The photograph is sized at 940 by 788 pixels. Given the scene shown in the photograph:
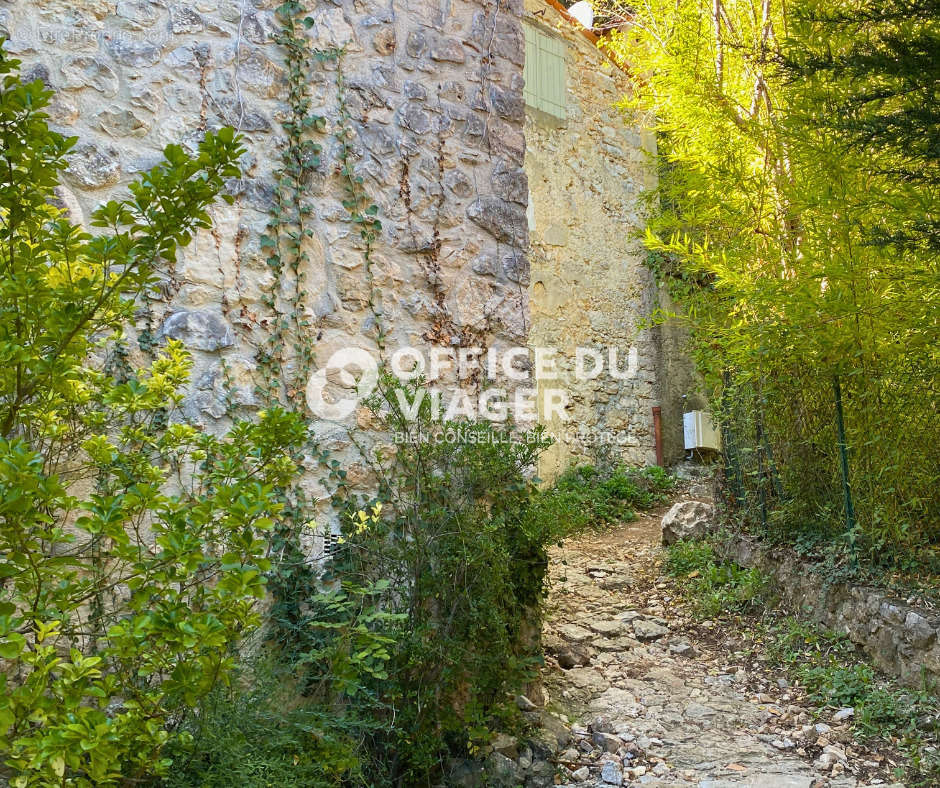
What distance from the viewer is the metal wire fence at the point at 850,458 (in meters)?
3.62

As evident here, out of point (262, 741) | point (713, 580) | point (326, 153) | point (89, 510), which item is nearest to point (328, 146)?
point (326, 153)

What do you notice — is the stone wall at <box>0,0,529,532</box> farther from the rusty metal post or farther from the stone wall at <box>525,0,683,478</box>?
the rusty metal post

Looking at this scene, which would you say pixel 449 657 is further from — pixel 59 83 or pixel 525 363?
pixel 59 83

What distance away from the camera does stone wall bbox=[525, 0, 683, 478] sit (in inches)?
288

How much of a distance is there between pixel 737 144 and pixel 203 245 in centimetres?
339

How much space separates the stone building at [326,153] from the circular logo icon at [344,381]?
4 cm

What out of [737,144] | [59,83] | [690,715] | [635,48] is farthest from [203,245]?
[635,48]

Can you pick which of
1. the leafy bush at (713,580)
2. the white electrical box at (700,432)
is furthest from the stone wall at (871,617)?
the white electrical box at (700,432)

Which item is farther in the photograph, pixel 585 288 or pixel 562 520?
pixel 585 288

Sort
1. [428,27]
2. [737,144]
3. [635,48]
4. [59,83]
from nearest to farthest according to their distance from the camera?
[59,83] → [428,27] → [737,144] → [635,48]

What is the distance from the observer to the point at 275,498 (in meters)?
2.80

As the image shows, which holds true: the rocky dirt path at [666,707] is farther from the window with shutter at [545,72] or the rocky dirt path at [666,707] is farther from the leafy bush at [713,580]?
the window with shutter at [545,72]

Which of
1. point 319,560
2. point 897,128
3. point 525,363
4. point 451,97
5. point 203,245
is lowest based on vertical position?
point 319,560

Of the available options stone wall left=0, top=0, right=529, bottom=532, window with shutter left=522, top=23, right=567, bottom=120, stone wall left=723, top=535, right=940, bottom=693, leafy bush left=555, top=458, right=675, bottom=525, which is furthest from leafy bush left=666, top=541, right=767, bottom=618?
window with shutter left=522, top=23, right=567, bottom=120
